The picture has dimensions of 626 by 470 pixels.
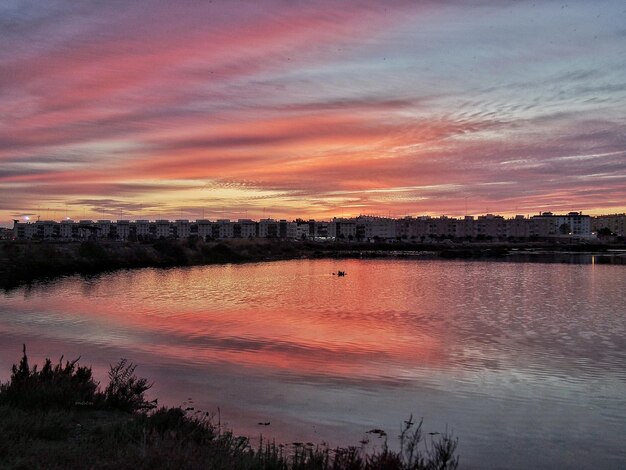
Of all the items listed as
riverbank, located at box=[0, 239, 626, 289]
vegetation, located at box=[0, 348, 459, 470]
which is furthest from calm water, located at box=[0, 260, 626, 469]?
riverbank, located at box=[0, 239, 626, 289]

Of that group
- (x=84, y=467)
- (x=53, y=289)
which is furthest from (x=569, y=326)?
(x=53, y=289)

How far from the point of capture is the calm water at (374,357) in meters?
10.8

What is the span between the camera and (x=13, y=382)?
32.7ft

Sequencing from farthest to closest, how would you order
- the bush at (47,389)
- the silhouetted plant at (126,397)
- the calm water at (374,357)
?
the calm water at (374,357) → the silhouetted plant at (126,397) → the bush at (47,389)

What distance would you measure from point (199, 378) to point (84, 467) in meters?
7.98

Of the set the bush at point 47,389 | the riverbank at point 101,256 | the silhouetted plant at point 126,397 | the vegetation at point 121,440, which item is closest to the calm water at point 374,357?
the silhouetted plant at point 126,397

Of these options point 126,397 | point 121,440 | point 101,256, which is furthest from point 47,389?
point 101,256

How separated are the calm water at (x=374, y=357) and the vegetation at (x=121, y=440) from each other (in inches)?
54.3

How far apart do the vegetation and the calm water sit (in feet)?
4.52

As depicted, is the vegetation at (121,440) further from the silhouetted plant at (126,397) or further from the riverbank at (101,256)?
the riverbank at (101,256)

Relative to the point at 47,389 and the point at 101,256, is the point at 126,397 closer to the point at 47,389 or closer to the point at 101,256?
the point at 47,389

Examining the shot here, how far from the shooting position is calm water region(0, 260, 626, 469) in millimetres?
10773

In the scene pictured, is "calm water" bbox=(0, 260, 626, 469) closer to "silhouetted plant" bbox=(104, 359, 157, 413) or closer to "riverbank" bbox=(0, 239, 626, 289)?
"silhouetted plant" bbox=(104, 359, 157, 413)

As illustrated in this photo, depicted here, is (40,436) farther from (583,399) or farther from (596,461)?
(583,399)
